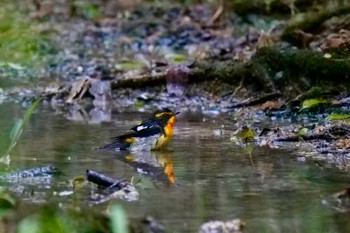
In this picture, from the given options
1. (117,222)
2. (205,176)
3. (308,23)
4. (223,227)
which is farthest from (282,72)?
(117,222)

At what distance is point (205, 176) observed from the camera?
5305 millimetres

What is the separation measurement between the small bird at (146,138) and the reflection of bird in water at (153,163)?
82 mm

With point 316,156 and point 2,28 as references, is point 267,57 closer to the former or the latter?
point 316,156

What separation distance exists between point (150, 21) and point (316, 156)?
11290mm

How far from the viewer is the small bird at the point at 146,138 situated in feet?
21.6

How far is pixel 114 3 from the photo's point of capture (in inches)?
787

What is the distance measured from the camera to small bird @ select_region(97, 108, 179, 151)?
658cm

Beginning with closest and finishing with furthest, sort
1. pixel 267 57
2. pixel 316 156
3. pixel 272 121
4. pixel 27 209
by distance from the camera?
pixel 27 209 < pixel 316 156 < pixel 272 121 < pixel 267 57

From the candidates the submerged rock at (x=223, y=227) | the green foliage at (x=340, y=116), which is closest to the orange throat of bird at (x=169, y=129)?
the green foliage at (x=340, y=116)

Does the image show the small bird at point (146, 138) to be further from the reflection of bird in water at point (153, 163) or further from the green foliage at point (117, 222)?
the green foliage at point (117, 222)

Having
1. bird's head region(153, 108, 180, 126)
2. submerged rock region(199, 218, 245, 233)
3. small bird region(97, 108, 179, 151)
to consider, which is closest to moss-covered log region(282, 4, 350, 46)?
bird's head region(153, 108, 180, 126)

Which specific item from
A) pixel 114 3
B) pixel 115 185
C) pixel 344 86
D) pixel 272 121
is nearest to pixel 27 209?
pixel 115 185

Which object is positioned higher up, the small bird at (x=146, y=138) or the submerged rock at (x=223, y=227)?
the submerged rock at (x=223, y=227)

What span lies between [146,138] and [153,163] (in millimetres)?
690
